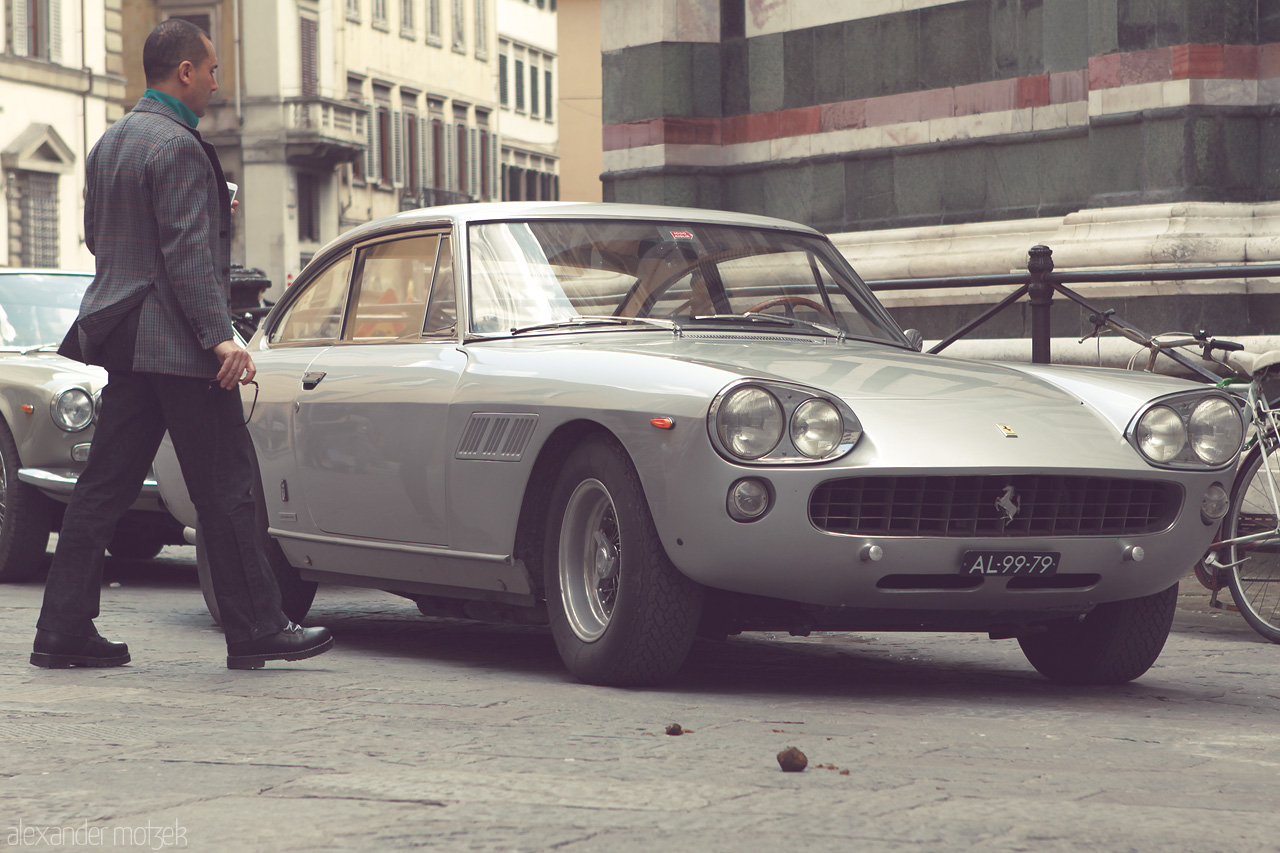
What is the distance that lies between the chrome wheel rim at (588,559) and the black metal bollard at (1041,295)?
187 inches

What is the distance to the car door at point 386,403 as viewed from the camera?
613cm

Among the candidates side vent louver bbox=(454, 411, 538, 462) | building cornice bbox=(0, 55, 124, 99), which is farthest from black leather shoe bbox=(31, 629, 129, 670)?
building cornice bbox=(0, 55, 124, 99)

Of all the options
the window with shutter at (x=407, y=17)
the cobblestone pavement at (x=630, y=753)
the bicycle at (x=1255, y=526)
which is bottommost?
the cobblestone pavement at (x=630, y=753)

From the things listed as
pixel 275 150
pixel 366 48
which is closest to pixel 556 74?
pixel 366 48

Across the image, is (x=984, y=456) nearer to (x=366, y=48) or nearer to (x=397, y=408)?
(x=397, y=408)

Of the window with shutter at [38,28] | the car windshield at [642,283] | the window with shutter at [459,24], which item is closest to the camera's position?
the car windshield at [642,283]

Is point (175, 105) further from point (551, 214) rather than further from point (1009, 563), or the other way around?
point (1009, 563)

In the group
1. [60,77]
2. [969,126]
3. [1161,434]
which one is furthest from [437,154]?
[1161,434]

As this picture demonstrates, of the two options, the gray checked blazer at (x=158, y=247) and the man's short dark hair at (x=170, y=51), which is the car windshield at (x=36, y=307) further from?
the gray checked blazer at (x=158, y=247)

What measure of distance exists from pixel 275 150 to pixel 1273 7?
44.5 meters

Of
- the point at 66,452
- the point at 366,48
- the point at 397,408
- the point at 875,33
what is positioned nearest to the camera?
the point at 397,408

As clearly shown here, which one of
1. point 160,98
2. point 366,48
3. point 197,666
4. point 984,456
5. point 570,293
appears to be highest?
point 366,48

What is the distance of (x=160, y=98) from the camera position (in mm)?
5918

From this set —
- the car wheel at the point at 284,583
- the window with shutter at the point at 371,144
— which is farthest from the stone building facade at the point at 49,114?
the car wheel at the point at 284,583
